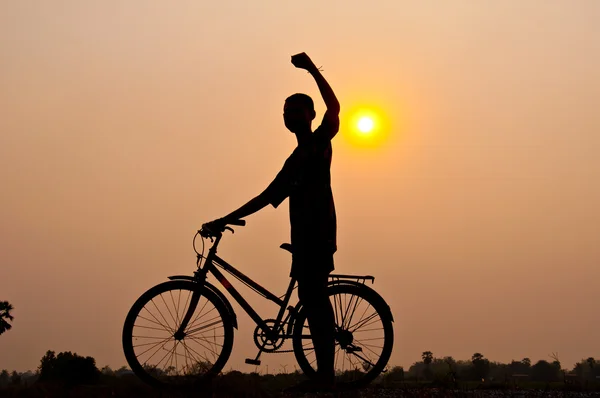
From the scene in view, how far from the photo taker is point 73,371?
38.4 ft

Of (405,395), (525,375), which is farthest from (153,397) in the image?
(525,375)

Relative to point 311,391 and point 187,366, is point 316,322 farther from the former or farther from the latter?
point 187,366

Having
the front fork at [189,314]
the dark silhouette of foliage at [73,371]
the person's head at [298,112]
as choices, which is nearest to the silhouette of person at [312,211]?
the person's head at [298,112]

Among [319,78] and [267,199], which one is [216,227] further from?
[319,78]

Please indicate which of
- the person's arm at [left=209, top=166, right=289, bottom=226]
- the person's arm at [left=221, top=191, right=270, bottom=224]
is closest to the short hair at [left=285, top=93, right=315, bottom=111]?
the person's arm at [left=209, top=166, right=289, bottom=226]

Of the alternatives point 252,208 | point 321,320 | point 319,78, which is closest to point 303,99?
point 319,78

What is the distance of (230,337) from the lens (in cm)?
954

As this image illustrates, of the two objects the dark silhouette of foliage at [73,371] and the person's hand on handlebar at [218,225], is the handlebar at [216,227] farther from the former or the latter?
the dark silhouette of foliage at [73,371]

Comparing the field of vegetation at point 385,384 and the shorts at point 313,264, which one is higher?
the shorts at point 313,264

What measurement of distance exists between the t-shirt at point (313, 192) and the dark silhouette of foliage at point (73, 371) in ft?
10.9

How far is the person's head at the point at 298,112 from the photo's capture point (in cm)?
940

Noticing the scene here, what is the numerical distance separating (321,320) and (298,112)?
2372 mm

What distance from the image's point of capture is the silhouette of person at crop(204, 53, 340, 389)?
31.0 feet

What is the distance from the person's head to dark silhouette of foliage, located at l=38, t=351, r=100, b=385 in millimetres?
4026
